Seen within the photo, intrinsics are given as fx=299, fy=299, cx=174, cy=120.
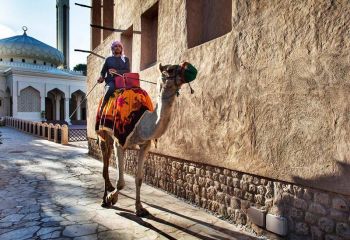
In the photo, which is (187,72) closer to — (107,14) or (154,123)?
(154,123)

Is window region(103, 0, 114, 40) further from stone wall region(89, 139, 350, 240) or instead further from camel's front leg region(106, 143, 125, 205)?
camel's front leg region(106, 143, 125, 205)

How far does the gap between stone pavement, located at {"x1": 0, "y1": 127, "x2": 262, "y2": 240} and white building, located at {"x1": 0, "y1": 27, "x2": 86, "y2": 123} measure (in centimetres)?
3045

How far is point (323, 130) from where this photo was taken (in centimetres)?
329

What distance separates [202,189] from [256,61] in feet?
7.95

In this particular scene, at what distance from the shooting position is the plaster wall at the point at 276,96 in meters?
3.17

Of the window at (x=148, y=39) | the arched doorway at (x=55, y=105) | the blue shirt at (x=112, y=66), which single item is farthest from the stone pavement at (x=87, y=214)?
the arched doorway at (x=55, y=105)

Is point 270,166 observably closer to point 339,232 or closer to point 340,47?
point 339,232

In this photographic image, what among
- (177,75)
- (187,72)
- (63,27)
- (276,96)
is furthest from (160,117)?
(63,27)

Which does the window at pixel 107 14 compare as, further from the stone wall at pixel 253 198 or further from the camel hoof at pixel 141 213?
the camel hoof at pixel 141 213

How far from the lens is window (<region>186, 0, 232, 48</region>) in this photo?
5.55 m

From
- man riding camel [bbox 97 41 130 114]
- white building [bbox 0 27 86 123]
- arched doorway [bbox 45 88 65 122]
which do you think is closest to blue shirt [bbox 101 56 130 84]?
man riding camel [bbox 97 41 130 114]

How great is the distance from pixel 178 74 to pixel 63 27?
57827mm

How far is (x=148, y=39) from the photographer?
7926mm

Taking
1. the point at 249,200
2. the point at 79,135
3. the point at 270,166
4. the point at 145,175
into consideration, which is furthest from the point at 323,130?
the point at 79,135
